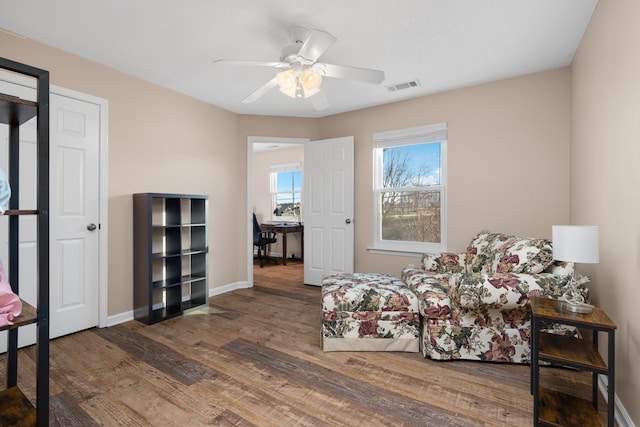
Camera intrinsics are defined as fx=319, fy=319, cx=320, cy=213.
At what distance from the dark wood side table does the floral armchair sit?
10.7 inches

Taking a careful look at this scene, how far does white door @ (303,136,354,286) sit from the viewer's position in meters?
4.17

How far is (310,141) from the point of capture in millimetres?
4488

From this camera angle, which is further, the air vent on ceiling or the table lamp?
the air vent on ceiling

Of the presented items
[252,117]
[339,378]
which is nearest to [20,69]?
[339,378]

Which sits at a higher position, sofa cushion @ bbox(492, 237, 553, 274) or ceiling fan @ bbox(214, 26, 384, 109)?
ceiling fan @ bbox(214, 26, 384, 109)

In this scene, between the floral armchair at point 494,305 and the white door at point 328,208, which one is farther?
the white door at point 328,208

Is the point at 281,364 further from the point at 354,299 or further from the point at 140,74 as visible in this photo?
the point at 140,74

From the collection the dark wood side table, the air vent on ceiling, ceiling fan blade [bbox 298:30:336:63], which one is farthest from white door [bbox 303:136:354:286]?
the dark wood side table

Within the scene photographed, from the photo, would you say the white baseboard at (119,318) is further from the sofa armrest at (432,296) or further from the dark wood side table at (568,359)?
the dark wood side table at (568,359)

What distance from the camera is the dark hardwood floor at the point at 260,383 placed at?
166 cm

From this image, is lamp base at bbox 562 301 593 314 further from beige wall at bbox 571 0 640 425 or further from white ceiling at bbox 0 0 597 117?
white ceiling at bbox 0 0 597 117

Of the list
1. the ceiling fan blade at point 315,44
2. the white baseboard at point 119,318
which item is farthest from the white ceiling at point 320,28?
the white baseboard at point 119,318

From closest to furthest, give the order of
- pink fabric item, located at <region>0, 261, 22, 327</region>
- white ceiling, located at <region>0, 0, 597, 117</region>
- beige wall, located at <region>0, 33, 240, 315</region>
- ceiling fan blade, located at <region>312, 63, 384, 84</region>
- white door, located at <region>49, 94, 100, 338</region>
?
pink fabric item, located at <region>0, 261, 22, 327</region> → white ceiling, located at <region>0, 0, 597, 117</region> → ceiling fan blade, located at <region>312, 63, 384, 84</region> → white door, located at <region>49, 94, 100, 338</region> → beige wall, located at <region>0, 33, 240, 315</region>

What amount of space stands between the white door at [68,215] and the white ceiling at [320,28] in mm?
569
